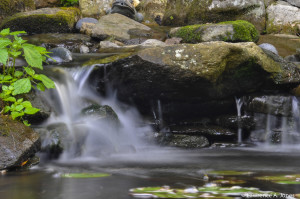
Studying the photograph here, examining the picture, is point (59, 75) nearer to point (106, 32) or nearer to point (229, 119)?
point (229, 119)

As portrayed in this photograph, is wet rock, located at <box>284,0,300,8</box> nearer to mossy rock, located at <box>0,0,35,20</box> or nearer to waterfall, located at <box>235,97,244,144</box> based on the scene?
waterfall, located at <box>235,97,244,144</box>

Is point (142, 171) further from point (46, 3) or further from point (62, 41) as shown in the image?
point (46, 3)

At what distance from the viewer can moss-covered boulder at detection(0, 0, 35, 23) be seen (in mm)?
10781

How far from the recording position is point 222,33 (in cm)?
798

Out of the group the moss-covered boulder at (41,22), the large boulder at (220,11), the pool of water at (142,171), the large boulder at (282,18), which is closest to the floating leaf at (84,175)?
the pool of water at (142,171)

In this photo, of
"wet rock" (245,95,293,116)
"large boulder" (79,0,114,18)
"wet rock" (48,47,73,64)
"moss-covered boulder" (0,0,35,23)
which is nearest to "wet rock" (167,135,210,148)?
"wet rock" (245,95,293,116)

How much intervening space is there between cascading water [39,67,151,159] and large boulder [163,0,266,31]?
5682 millimetres

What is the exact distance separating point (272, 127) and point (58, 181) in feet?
12.2

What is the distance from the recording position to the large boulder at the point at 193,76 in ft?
15.5

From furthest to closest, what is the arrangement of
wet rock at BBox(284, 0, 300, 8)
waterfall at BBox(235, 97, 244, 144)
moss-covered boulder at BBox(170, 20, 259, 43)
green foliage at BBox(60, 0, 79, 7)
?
green foliage at BBox(60, 0, 79, 7) < wet rock at BBox(284, 0, 300, 8) < moss-covered boulder at BBox(170, 20, 259, 43) < waterfall at BBox(235, 97, 244, 144)

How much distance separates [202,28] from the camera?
8.21m

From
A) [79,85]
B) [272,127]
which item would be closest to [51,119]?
[79,85]

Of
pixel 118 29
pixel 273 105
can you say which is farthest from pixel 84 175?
pixel 118 29

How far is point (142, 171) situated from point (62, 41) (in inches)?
247
